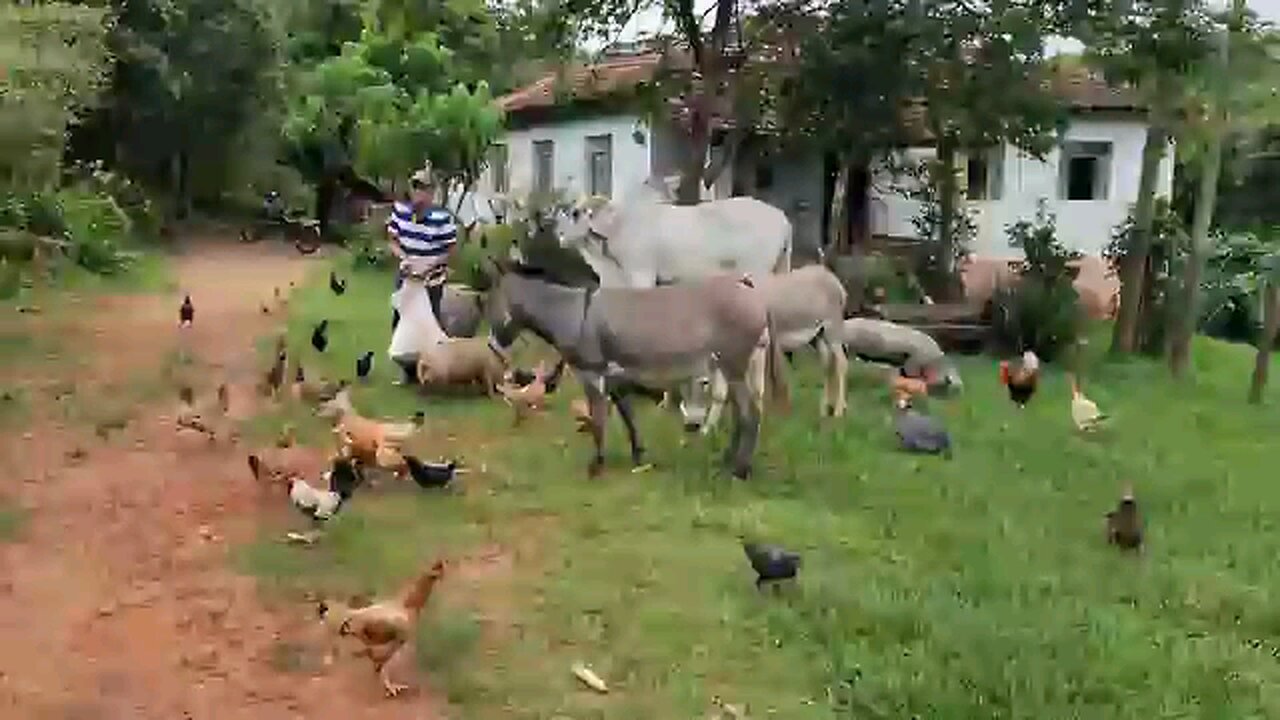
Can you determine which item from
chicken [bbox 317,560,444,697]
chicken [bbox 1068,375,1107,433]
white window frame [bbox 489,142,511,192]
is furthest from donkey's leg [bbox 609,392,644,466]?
white window frame [bbox 489,142,511,192]

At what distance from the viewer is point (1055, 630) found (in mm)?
5555

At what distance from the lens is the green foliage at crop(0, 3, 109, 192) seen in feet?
34.7

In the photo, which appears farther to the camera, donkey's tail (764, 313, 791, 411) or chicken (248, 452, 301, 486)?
donkey's tail (764, 313, 791, 411)

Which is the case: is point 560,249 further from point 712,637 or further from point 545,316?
point 712,637

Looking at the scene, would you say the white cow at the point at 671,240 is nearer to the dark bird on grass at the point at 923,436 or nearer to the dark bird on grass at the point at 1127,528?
the dark bird on grass at the point at 923,436

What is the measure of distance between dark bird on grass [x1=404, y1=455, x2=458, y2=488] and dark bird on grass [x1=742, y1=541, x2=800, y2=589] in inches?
82.7

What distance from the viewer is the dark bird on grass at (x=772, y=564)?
5875mm

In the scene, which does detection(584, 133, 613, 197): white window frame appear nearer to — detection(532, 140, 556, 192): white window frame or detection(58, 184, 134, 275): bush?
detection(532, 140, 556, 192): white window frame

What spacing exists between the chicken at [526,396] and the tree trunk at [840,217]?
25.6 feet

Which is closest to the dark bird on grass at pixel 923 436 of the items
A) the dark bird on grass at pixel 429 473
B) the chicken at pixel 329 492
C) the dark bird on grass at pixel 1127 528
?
the dark bird on grass at pixel 1127 528

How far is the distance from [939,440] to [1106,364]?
5759 mm

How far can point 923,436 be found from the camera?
8867 mm

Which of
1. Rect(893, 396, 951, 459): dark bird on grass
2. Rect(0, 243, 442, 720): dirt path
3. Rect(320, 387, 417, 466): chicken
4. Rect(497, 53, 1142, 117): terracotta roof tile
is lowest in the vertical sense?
Rect(0, 243, 442, 720): dirt path

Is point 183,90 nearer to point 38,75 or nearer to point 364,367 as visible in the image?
point 38,75
